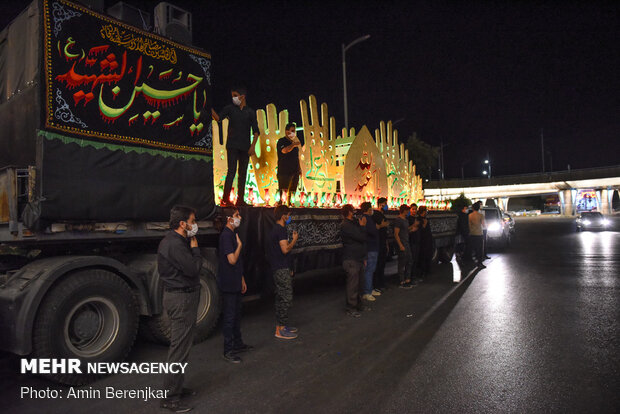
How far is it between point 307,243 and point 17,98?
4.66m

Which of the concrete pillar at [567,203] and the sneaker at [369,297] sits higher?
the concrete pillar at [567,203]

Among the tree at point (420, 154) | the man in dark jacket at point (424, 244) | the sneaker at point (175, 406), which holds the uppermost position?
the tree at point (420, 154)

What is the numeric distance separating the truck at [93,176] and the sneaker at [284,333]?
0.86 metres

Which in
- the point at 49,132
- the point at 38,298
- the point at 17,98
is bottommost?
the point at 38,298

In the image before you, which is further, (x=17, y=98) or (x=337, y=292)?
(x=337, y=292)

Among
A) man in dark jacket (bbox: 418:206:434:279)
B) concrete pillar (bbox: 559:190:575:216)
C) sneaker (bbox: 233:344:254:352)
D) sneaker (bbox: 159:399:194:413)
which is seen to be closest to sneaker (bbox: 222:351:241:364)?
sneaker (bbox: 233:344:254:352)

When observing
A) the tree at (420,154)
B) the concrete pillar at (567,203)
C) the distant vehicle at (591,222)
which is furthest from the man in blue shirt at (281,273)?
the concrete pillar at (567,203)

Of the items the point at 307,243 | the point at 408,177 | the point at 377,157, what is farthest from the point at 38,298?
the point at 408,177

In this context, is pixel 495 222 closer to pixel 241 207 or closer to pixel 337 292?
pixel 337 292

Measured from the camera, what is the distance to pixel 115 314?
4.51 meters

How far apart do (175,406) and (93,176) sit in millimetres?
2568

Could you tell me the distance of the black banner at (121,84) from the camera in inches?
172

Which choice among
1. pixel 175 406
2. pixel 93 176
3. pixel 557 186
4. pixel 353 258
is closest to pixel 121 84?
pixel 93 176

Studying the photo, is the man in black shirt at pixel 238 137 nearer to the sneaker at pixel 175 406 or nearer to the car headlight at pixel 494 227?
the sneaker at pixel 175 406
